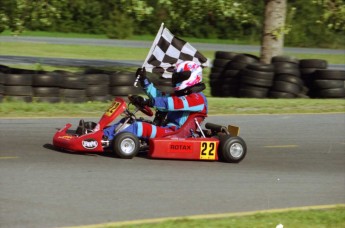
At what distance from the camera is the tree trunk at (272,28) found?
15984 millimetres

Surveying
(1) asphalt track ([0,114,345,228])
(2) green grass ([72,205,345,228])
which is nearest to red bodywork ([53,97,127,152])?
(1) asphalt track ([0,114,345,228])

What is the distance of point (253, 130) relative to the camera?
1119 centimetres

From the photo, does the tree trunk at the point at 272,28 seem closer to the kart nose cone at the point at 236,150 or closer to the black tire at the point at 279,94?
the black tire at the point at 279,94

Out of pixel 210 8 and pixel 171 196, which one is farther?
pixel 210 8

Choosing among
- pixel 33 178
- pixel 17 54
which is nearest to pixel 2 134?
pixel 33 178

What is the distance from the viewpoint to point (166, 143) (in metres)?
8.66

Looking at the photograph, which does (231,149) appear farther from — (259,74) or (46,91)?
(259,74)

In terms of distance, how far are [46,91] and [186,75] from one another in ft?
Result: 15.2

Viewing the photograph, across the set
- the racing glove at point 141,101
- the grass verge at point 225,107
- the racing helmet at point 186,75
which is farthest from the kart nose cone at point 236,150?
the grass verge at point 225,107

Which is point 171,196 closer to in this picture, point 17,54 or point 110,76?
point 110,76

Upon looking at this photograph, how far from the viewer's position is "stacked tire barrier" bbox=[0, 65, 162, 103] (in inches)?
501

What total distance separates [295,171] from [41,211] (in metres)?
3.45

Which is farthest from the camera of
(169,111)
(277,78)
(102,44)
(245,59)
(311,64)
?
(102,44)

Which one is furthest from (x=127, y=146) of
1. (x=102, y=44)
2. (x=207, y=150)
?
(x=102, y=44)
